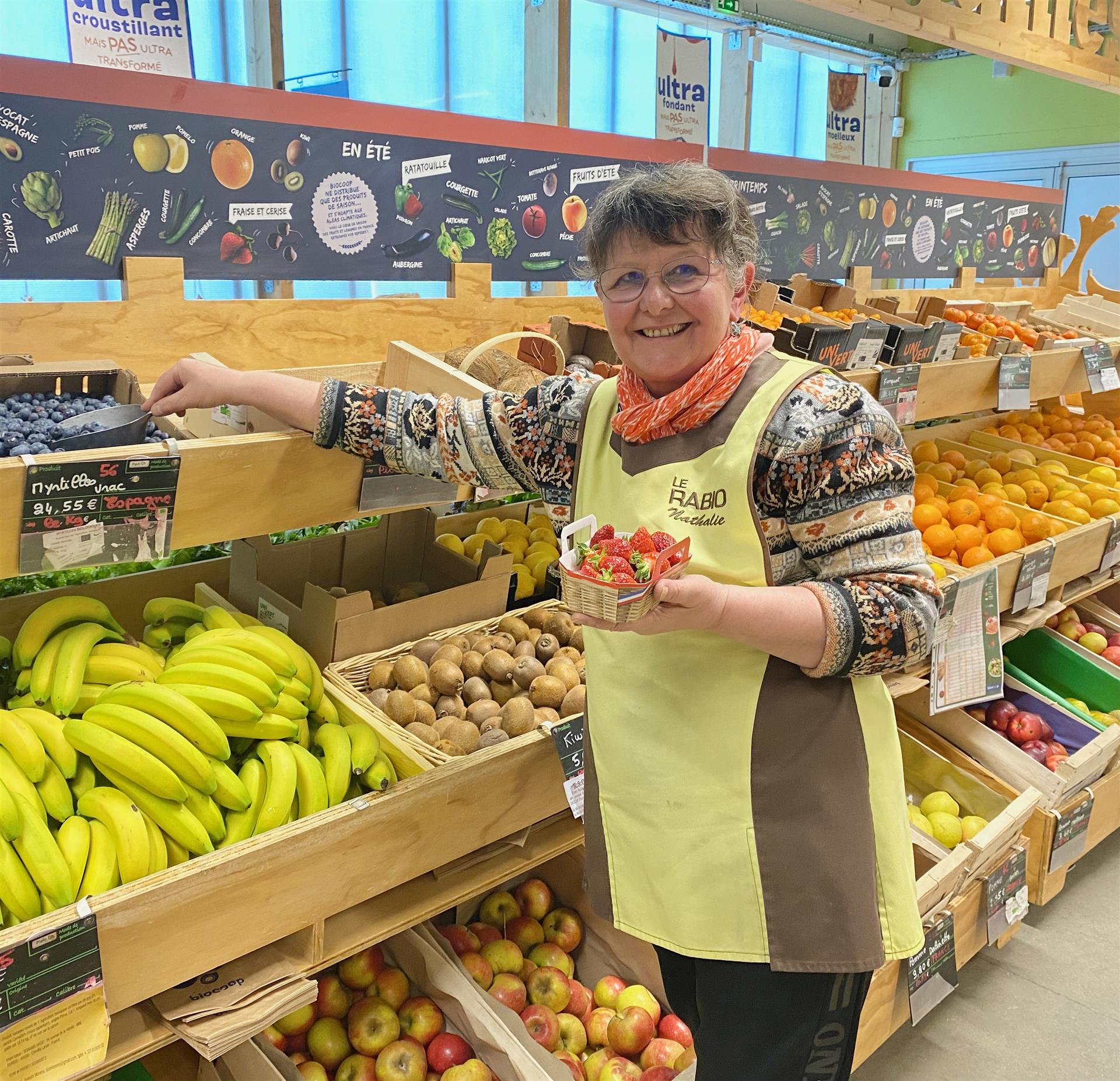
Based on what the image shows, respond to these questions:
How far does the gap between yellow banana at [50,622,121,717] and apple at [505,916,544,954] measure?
3.76 feet

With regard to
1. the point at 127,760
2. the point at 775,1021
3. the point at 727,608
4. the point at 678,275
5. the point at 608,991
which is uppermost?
the point at 678,275

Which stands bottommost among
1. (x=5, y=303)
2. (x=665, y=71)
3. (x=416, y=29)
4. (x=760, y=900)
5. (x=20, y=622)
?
(x=760, y=900)

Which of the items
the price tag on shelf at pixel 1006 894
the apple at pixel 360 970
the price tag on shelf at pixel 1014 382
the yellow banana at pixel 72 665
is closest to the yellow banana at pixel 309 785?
the yellow banana at pixel 72 665

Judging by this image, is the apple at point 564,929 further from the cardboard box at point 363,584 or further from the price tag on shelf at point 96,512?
the price tag on shelf at point 96,512

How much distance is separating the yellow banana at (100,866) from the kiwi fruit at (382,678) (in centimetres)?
63

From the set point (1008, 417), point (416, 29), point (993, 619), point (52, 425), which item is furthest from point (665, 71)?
point (52, 425)

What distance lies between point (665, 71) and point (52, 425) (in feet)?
21.6

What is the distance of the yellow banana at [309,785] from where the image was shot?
1.59 meters

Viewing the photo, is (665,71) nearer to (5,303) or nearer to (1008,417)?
(1008,417)

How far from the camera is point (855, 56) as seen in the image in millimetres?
12195

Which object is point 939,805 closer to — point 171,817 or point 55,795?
point 171,817

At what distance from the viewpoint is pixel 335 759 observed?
1652mm

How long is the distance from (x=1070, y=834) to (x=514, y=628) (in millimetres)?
1927

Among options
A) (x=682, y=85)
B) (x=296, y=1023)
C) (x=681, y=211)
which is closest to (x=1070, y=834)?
(x=296, y=1023)
